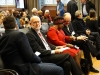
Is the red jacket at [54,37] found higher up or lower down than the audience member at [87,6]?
lower down

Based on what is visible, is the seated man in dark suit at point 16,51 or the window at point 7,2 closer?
the seated man in dark suit at point 16,51

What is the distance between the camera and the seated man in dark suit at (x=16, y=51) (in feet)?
9.45

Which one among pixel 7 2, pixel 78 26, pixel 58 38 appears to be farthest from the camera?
pixel 7 2

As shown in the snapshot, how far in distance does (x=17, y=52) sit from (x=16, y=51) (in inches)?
0.8

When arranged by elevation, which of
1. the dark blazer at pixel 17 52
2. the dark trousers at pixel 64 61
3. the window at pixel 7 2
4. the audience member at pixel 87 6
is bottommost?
the dark trousers at pixel 64 61

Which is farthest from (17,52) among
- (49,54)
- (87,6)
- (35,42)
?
(87,6)

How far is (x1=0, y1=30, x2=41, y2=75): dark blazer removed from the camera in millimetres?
2879

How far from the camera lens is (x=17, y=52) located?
9.64 feet

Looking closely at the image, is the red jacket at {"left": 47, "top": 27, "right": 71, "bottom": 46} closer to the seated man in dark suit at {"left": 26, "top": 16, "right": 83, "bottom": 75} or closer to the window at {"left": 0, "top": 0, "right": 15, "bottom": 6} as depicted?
the seated man in dark suit at {"left": 26, "top": 16, "right": 83, "bottom": 75}

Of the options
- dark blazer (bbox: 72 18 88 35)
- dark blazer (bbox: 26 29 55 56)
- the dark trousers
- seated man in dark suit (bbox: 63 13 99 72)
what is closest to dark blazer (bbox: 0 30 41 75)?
dark blazer (bbox: 26 29 55 56)

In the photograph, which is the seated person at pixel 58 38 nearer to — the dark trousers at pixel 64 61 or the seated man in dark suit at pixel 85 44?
the dark trousers at pixel 64 61

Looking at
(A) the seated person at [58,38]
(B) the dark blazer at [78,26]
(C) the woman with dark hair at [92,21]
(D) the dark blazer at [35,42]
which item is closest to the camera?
(D) the dark blazer at [35,42]

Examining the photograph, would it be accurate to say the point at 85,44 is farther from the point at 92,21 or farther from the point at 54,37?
the point at 92,21

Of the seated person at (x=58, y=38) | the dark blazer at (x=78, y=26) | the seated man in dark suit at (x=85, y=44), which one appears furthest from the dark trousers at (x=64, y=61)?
the dark blazer at (x=78, y=26)
